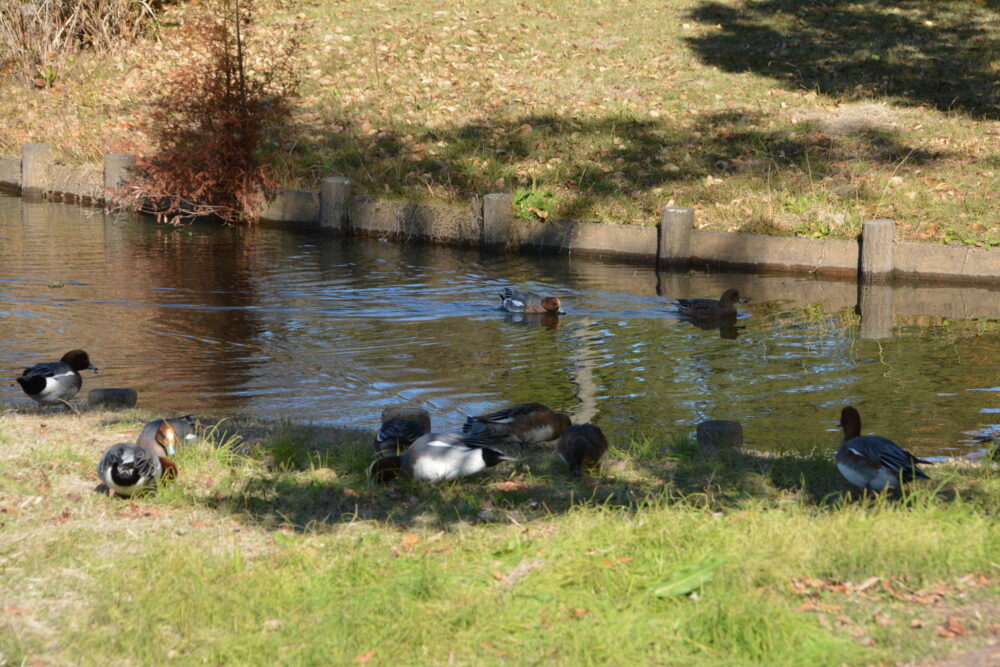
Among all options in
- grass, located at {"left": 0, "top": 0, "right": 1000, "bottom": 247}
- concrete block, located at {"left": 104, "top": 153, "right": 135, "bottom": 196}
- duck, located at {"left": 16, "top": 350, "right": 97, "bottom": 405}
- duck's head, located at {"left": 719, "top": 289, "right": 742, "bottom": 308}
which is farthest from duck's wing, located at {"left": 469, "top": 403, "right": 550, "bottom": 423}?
concrete block, located at {"left": 104, "top": 153, "right": 135, "bottom": 196}

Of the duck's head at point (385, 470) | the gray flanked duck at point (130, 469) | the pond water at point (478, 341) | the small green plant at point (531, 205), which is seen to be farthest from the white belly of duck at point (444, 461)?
the small green plant at point (531, 205)

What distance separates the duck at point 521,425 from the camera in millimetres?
7941

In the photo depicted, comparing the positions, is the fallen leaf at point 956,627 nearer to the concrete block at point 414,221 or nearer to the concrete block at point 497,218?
the concrete block at point 497,218

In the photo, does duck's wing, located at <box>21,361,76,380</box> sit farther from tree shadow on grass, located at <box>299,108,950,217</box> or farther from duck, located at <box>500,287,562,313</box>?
tree shadow on grass, located at <box>299,108,950,217</box>

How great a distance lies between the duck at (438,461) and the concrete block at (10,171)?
19020 mm

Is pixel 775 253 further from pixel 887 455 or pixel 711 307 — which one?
pixel 887 455

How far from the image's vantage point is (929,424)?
938 centimetres

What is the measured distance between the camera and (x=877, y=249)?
49.9 feet

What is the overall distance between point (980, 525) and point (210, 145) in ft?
50.9

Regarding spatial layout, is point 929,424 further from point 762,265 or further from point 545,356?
point 762,265

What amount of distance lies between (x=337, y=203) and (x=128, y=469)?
12.5m

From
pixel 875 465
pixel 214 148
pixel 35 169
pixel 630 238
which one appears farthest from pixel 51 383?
pixel 35 169

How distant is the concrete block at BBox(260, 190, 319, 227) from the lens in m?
19.1

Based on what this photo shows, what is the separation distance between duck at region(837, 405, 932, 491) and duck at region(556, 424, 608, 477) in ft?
4.85
